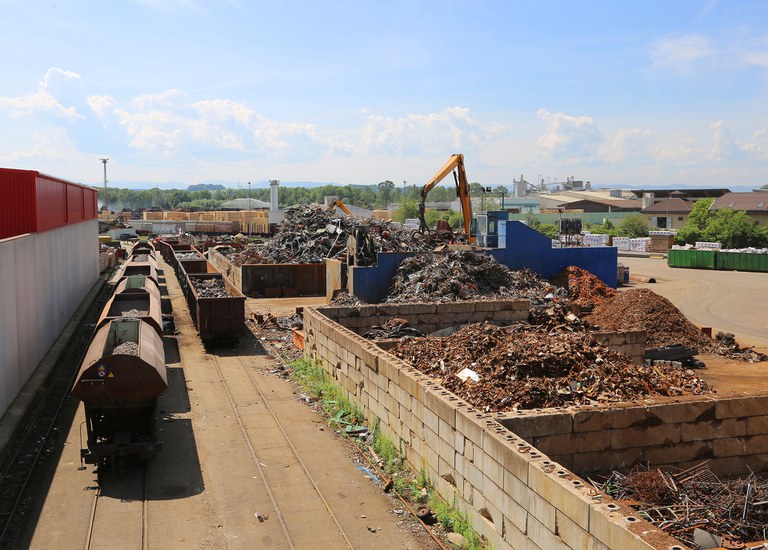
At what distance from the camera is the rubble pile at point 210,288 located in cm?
2658

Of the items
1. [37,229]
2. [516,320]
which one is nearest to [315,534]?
[516,320]

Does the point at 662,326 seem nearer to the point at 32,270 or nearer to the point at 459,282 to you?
the point at 459,282

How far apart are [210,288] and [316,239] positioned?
40.8ft

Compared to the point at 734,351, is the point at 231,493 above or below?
below

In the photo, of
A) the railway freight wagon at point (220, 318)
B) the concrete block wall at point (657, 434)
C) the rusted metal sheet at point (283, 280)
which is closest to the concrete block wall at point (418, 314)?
the railway freight wagon at point (220, 318)

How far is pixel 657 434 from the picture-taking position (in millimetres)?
10109

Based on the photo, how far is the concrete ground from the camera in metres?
9.78

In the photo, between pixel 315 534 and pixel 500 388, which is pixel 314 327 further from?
pixel 315 534

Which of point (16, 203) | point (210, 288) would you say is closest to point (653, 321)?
point (210, 288)

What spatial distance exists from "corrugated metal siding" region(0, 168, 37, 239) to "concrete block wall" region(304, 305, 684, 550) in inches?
485

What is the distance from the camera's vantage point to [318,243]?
130ft

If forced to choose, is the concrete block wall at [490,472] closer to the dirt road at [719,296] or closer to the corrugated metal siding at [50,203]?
the corrugated metal siding at [50,203]

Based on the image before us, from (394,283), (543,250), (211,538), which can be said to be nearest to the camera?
(211,538)

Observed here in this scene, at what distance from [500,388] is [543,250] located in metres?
22.2
